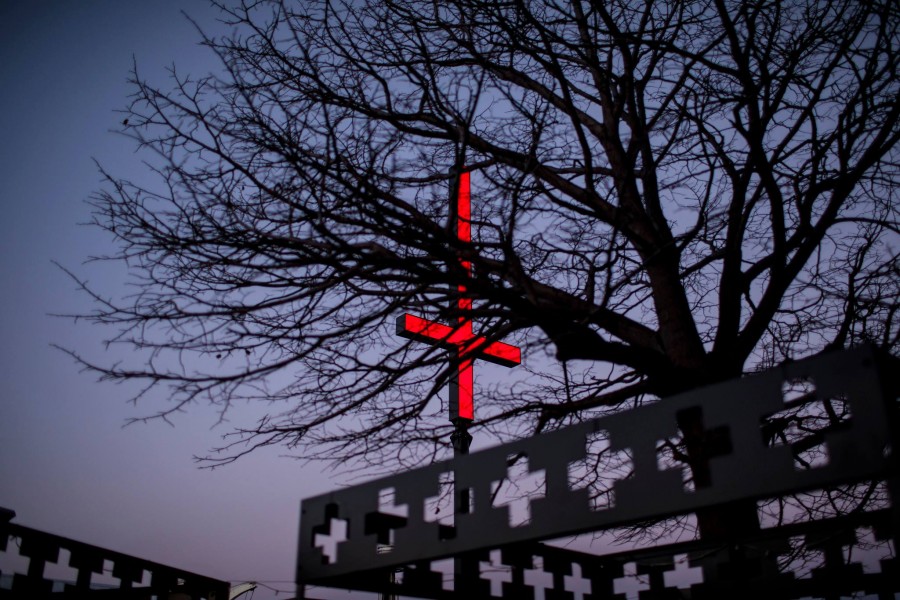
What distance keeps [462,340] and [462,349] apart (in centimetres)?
118

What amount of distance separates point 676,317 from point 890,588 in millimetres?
2167

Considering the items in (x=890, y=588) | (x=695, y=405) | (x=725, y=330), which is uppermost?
(x=725, y=330)

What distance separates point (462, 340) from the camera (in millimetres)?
6934

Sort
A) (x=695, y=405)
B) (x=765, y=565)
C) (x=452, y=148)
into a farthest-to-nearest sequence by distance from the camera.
→ (x=452, y=148)
(x=765, y=565)
(x=695, y=405)

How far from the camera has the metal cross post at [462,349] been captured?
14.4 ft

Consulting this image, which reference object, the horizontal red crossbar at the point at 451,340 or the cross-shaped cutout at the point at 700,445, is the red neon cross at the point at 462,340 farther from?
the cross-shaped cutout at the point at 700,445

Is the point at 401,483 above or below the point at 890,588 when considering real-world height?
above

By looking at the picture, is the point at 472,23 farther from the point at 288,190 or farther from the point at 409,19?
the point at 288,190

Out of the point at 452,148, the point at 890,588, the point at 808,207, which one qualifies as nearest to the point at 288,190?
the point at 452,148

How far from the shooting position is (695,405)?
3.31m

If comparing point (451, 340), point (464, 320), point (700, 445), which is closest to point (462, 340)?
point (451, 340)

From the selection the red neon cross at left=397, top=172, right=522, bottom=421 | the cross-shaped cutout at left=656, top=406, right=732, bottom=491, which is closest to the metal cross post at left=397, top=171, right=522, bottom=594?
the red neon cross at left=397, top=172, right=522, bottom=421

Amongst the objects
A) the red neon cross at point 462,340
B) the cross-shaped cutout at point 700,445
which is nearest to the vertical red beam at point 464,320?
the red neon cross at point 462,340

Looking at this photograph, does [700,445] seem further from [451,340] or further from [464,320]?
[451,340]
